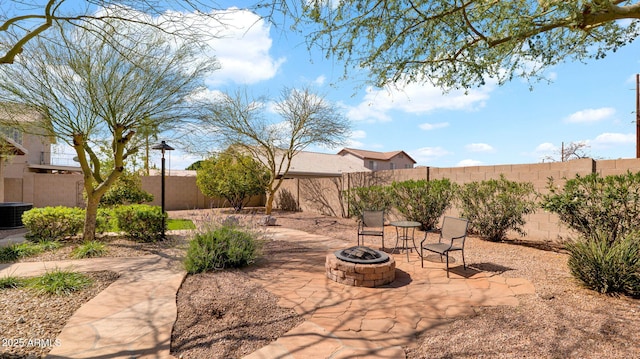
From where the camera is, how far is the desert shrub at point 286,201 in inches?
668

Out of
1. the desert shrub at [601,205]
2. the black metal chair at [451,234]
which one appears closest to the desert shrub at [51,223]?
the black metal chair at [451,234]

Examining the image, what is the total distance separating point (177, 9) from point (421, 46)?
3.93 meters

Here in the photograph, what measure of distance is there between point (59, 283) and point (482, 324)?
519cm

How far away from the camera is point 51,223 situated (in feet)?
24.5

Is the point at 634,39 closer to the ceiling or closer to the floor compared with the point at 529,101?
closer to the ceiling

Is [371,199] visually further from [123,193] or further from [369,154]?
[369,154]

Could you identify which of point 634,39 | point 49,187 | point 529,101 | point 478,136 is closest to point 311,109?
point 478,136

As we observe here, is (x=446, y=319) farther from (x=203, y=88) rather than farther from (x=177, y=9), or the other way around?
(x=203, y=88)

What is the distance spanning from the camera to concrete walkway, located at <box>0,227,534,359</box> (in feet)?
8.98

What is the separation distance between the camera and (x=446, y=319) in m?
3.30

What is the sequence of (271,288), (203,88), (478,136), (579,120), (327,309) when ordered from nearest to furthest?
(327,309), (271,288), (203,88), (579,120), (478,136)

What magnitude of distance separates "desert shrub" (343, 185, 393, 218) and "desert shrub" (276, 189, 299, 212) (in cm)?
595

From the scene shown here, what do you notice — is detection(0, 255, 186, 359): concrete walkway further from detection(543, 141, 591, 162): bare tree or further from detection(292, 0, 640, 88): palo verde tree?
detection(543, 141, 591, 162): bare tree

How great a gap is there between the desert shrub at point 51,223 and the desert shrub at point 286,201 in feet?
33.6
